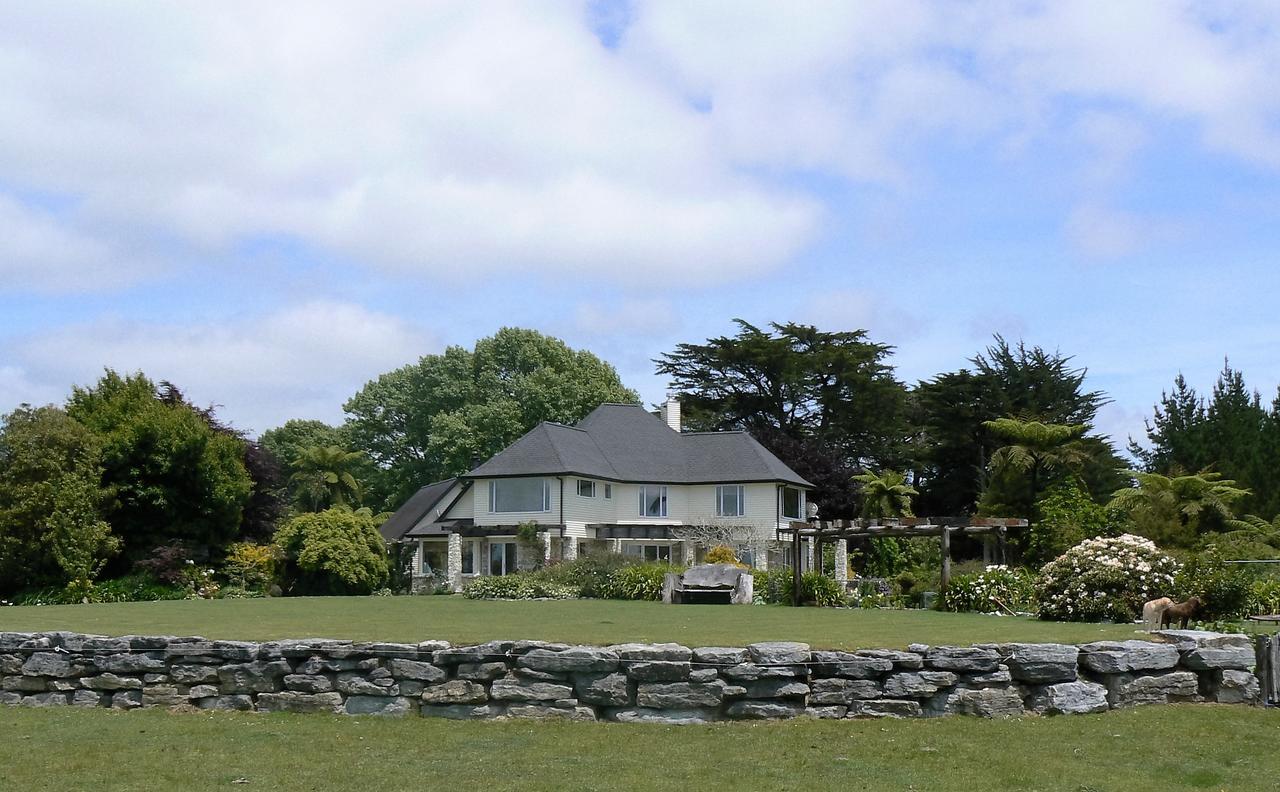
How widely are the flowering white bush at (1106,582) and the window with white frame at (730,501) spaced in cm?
2620

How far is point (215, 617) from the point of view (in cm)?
2002

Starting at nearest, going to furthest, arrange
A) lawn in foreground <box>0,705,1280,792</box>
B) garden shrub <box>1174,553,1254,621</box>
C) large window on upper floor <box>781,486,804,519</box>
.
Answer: lawn in foreground <box>0,705,1280,792</box> < garden shrub <box>1174,553,1254,621</box> < large window on upper floor <box>781,486,804,519</box>

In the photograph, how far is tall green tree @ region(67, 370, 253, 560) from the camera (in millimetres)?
35594

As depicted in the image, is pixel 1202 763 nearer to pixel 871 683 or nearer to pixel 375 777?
pixel 871 683

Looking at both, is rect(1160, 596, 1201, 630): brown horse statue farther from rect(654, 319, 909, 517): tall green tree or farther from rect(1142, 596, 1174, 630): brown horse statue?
rect(654, 319, 909, 517): tall green tree

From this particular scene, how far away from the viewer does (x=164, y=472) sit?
35.9 metres

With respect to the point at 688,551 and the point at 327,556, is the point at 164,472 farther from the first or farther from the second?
the point at 688,551

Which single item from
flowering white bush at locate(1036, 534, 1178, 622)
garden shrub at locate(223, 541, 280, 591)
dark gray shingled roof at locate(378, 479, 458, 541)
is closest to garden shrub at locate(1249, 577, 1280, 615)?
flowering white bush at locate(1036, 534, 1178, 622)

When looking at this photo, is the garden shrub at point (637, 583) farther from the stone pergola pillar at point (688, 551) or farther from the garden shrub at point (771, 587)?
the stone pergola pillar at point (688, 551)

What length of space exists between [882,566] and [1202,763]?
107ft

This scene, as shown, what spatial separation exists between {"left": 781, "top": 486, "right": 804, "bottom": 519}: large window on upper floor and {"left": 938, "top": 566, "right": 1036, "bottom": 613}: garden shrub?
24.0 m

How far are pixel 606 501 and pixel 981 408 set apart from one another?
1638cm

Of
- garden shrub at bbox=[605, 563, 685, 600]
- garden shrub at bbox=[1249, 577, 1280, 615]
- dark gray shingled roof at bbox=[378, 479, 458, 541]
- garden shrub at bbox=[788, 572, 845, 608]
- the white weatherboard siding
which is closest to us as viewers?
garden shrub at bbox=[1249, 577, 1280, 615]

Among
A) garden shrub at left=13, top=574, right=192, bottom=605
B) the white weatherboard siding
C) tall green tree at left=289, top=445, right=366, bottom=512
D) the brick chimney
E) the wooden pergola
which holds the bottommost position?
garden shrub at left=13, top=574, right=192, bottom=605
